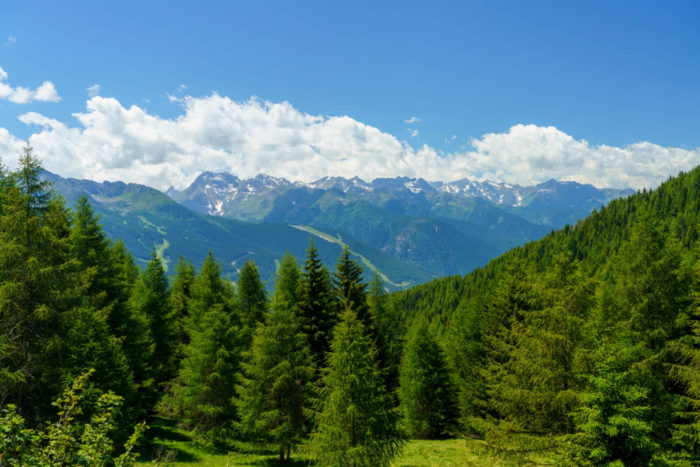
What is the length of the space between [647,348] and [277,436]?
21.1 metres

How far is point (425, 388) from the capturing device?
127 feet

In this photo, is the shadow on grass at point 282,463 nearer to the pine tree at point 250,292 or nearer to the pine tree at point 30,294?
the pine tree at point 30,294

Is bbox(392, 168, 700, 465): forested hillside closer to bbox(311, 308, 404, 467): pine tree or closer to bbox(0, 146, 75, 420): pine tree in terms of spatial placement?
bbox(311, 308, 404, 467): pine tree

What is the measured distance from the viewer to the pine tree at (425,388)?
126 feet

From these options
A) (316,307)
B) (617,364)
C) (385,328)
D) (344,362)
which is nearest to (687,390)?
(617,364)

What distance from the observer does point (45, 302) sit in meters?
19.5

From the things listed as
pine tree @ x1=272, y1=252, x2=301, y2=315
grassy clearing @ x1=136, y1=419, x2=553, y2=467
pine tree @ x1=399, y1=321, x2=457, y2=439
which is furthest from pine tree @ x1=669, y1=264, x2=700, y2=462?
pine tree @ x1=272, y1=252, x2=301, y2=315

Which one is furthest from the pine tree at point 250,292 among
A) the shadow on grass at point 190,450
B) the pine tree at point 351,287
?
the shadow on grass at point 190,450

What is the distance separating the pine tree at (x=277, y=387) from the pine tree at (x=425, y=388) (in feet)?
52.9

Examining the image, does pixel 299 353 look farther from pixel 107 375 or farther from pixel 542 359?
pixel 542 359

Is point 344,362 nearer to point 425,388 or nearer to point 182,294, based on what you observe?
point 425,388

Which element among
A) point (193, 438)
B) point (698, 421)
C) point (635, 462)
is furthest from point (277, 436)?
point (698, 421)

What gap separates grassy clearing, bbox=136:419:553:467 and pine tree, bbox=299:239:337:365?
25.9ft

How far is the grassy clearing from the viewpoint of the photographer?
23664 mm
